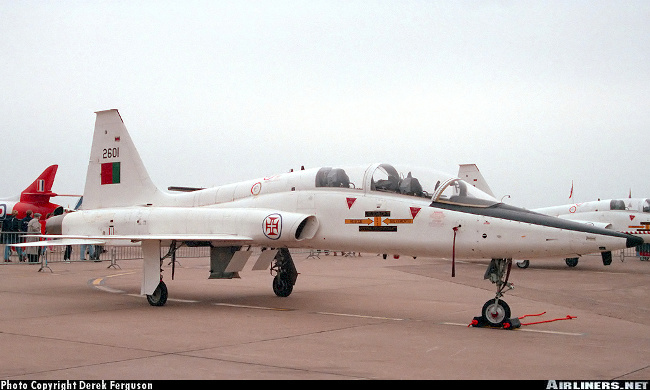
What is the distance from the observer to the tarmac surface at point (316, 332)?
613cm

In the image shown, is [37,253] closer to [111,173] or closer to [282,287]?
[111,173]

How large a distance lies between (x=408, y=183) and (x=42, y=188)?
101ft

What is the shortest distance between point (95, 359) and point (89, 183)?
27.5 ft

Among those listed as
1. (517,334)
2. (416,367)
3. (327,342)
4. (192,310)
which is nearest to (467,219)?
(517,334)

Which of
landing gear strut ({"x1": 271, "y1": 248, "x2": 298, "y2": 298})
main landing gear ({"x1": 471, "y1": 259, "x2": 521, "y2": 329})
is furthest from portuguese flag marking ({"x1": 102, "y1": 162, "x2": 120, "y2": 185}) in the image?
main landing gear ({"x1": 471, "y1": 259, "x2": 521, "y2": 329})

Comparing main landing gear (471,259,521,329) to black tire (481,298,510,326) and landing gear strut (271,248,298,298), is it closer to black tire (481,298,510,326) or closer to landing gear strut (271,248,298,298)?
black tire (481,298,510,326)

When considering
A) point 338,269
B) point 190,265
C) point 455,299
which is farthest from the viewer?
point 190,265

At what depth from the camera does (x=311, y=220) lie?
10977 mm

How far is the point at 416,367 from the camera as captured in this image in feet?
20.4

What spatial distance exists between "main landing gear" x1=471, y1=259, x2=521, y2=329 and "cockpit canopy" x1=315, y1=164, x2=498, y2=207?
90 cm

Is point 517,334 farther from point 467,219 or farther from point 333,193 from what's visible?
point 333,193

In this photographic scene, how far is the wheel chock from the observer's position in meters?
8.97

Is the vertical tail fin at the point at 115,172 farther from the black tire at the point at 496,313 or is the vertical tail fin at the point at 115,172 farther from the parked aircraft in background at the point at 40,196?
the parked aircraft in background at the point at 40,196

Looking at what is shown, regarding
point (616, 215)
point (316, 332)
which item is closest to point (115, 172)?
point (316, 332)
